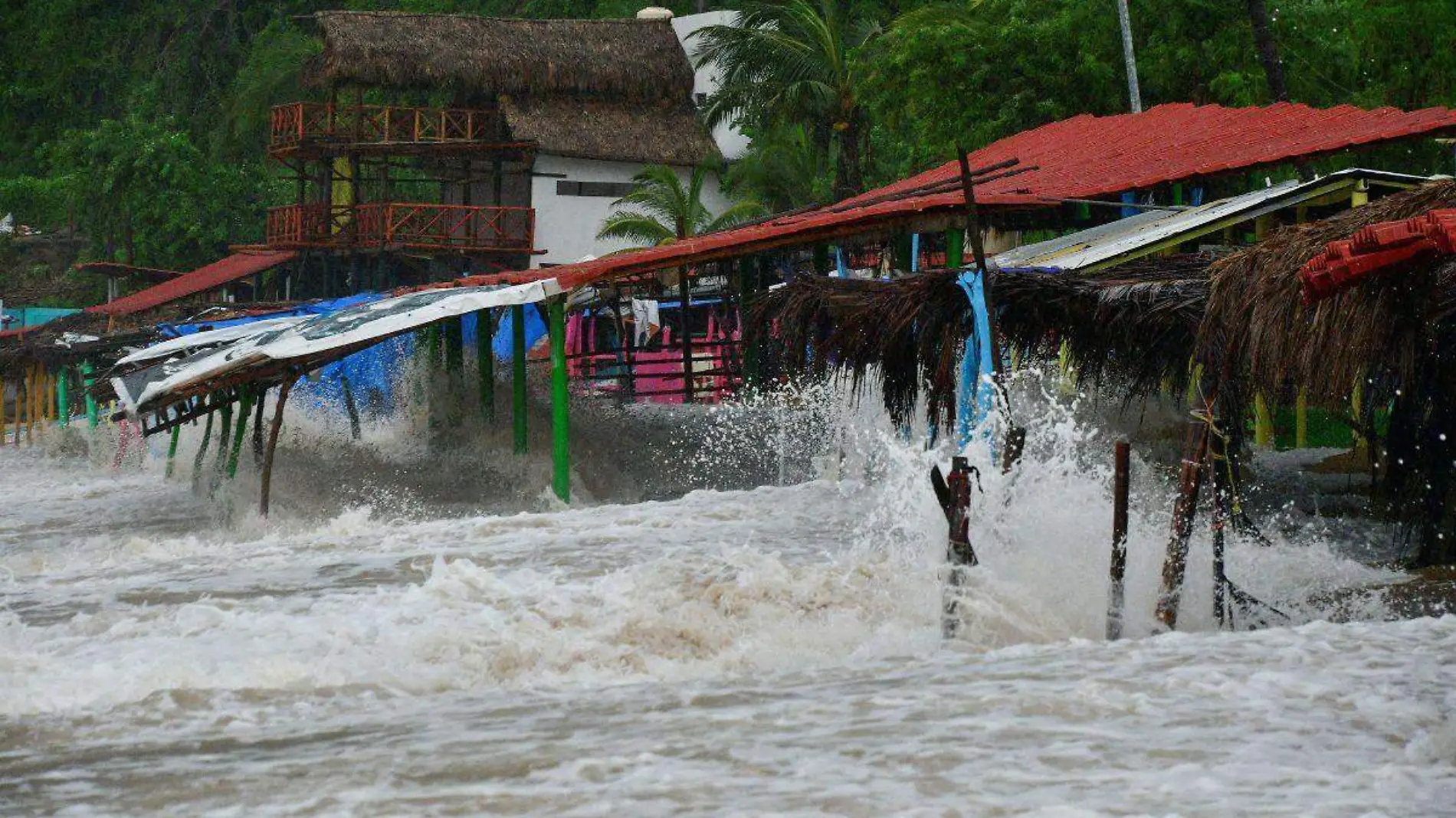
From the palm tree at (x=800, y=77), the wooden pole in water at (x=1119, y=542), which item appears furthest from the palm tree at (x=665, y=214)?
the wooden pole in water at (x=1119, y=542)

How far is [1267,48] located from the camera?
19281mm

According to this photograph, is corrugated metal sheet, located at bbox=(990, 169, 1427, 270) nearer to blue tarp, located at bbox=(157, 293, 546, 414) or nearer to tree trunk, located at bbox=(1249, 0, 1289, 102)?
tree trunk, located at bbox=(1249, 0, 1289, 102)

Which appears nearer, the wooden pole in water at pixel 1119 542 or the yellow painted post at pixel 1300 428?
the wooden pole in water at pixel 1119 542

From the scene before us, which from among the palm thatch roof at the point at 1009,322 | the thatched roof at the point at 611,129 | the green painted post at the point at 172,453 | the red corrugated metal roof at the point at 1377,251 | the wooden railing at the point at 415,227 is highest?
the thatched roof at the point at 611,129

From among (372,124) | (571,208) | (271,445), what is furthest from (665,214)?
(271,445)

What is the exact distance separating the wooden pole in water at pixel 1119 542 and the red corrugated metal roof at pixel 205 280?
29.1 meters

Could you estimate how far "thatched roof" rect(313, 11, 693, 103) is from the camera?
32438mm

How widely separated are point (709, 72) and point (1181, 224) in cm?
2673

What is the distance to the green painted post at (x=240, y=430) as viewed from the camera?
16.4 meters

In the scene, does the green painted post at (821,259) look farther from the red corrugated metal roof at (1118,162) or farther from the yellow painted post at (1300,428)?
→ the yellow painted post at (1300,428)

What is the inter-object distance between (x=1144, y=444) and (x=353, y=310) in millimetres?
7337

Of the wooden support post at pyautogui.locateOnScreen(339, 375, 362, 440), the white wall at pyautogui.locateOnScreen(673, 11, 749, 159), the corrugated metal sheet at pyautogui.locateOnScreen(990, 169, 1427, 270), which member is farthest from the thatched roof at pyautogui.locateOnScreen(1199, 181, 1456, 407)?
the white wall at pyautogui.locateOnScreen(673, 11, 749, 159)

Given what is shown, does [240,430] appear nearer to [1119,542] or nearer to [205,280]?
[1119,542]

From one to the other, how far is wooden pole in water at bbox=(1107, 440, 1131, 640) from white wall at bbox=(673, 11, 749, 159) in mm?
28522
